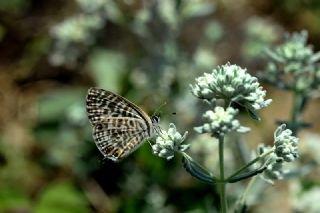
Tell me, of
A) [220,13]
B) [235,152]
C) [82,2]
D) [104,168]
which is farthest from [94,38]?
[220,13]

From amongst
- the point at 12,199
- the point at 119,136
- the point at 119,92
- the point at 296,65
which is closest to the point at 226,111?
the point at 119,136

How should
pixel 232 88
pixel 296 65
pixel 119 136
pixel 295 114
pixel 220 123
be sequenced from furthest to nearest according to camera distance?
1. pixel 295 114
2. pixel 296 65
3. pixel 119 136
4. pixel 232 88
5. pixel 220 123

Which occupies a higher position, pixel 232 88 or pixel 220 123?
pixel 232 88

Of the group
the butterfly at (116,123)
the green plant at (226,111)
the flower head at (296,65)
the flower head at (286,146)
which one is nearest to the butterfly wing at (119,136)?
the butterfly at (116,123)

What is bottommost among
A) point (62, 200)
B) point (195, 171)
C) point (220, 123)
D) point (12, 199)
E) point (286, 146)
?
point (12, 199)

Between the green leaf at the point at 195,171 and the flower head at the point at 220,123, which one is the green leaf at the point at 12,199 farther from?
the flower head at the point at 220,123

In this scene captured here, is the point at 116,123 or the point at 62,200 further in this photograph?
the point at 62,200

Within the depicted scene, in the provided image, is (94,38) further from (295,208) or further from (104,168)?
(295,208)

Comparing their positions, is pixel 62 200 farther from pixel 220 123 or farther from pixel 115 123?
pixel 220 123
